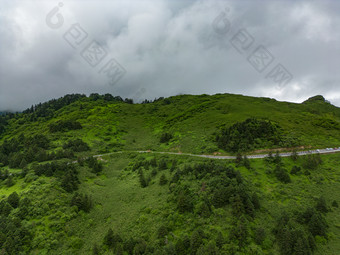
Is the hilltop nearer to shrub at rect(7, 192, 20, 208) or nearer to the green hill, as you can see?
the green hill

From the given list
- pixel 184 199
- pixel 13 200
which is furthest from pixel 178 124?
pixel 13 200

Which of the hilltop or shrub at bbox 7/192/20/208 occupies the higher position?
the hilltop

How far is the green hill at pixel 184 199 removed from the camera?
92.5 feet

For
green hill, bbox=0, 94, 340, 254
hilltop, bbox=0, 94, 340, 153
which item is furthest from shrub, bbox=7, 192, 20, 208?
hilltop, bbox=0, 94, 340, 153

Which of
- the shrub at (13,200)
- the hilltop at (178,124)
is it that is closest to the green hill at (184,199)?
the shrub at (13,200)

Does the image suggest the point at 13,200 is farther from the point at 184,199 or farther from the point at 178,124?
the point at 178,124

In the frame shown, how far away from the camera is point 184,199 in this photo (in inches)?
1371

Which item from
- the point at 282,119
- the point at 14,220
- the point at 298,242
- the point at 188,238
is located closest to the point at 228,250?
the point at 188,238

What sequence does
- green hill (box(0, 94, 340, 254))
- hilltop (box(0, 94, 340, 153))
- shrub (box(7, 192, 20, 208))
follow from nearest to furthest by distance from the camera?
green hill (box(0, 94, 340, 254))
shrub (box(7, 192, 20, 208))
hilltop (box(0, 94, 340, 153))

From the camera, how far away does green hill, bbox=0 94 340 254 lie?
92.5 feet

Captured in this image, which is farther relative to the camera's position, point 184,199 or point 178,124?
point 178,124

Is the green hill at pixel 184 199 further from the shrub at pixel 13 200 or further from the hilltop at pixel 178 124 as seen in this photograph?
the hilltop at pixel 178 124

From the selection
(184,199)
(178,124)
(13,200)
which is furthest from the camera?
(178,124)

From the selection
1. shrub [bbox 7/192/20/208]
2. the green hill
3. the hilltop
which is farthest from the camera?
the hilltop
